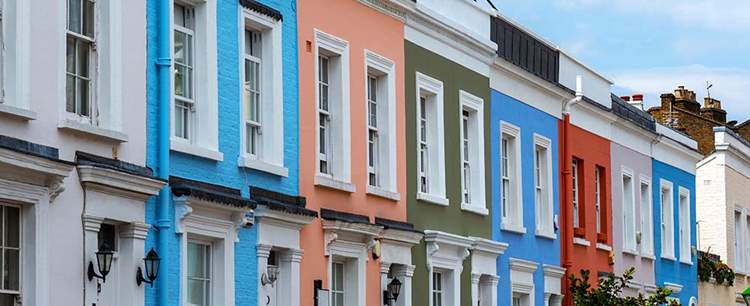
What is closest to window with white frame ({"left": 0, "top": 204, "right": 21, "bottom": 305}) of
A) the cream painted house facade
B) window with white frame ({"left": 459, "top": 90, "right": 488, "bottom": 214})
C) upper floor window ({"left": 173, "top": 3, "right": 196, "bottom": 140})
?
upper floor window ({"left": 173, "top": 3, "right": 196, "bottom": 140})

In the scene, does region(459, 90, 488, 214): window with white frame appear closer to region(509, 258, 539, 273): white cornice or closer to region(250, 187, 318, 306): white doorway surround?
region(509, 258, 539, 273): white cornice

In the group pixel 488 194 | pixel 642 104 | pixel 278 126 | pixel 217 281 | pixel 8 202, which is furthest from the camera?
pixel 642 104

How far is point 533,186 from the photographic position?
102ft

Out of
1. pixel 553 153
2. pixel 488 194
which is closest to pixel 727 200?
pixel 553 153

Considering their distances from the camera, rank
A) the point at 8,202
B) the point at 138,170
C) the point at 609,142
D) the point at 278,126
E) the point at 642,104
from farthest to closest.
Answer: the point at 642,104 < the point at 609,142 < the point at 278,126 < the point at 138,170 < the point at 8,202

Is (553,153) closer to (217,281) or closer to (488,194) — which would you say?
(488,194)

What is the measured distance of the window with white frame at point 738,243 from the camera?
151 ft

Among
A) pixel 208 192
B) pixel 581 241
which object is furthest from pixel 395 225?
pixel 581 241

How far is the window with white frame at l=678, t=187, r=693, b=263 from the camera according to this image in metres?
40.7

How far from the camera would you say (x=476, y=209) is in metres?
28.0

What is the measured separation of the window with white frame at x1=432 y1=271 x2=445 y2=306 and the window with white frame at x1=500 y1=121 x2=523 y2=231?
10.7 ft

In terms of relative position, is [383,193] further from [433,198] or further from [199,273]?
[199,273]

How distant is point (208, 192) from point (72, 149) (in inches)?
105

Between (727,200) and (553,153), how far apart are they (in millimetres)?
14093
